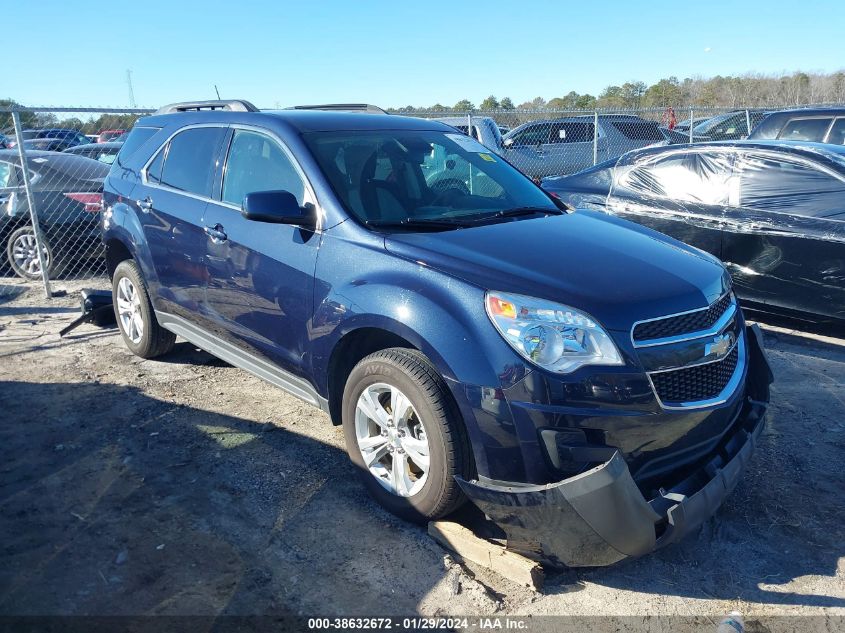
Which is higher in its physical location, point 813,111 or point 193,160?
point 813,111

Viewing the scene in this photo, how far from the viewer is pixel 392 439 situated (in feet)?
11.0

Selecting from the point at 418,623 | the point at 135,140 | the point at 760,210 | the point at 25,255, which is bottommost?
the point at 418,623

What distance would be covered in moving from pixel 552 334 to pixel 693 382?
0.67 meters

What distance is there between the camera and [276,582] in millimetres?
3045

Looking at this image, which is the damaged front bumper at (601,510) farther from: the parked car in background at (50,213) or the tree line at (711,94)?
the tree line at (711,94)

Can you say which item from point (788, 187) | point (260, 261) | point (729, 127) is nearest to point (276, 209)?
point (260, 261)

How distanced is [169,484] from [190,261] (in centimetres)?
145

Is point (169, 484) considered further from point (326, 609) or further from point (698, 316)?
point (698, 316)

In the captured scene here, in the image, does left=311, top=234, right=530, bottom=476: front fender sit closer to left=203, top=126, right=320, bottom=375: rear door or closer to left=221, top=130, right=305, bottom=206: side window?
left=203, top=126, right=320, bottom=375: rear door

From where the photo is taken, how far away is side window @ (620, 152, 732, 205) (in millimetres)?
6461

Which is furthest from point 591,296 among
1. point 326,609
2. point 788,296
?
point 788,296

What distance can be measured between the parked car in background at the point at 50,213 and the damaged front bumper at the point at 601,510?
7155 millimetres

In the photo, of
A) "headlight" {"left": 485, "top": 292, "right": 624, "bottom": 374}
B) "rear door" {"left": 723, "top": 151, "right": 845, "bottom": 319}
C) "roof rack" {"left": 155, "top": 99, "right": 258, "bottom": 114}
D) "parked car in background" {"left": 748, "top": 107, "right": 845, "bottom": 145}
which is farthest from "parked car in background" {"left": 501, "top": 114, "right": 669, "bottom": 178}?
"headlight" {"left": 485, "top": 292, "right": 624, "bottom": 374}

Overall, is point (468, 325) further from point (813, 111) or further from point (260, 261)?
point (813, 111)
